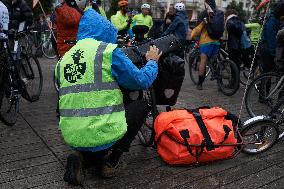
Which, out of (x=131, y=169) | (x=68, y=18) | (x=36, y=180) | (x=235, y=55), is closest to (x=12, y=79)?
(x=68, y=18)

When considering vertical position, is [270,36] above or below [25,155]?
above

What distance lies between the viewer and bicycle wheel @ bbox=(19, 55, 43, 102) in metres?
5.76

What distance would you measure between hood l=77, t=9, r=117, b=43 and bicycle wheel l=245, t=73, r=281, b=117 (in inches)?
106

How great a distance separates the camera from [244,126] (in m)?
4.08

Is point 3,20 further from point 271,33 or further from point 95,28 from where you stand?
point 271,33

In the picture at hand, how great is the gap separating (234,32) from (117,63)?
4.75 meters

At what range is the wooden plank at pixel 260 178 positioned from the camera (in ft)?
11.6

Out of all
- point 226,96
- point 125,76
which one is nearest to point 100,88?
point 125,76

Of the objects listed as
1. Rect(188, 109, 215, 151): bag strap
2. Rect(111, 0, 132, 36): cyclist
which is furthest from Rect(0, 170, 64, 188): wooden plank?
Rect(111, 0, 132, 36): cyclist

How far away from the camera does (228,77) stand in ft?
23.5

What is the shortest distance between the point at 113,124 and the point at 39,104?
10.9ft

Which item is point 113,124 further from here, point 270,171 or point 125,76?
point 270,171

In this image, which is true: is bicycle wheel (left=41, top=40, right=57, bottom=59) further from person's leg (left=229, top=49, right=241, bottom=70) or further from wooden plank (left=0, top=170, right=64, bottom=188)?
wooden plank (left=0, top=170, right=64, bottom=188)

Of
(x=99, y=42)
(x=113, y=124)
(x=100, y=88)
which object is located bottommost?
(x=113, y=124)
